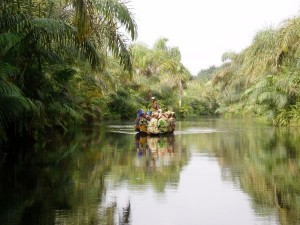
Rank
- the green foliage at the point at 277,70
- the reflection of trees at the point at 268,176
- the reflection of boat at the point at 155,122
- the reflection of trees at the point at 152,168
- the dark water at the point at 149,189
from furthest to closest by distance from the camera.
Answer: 1. the green foliage at the point at 277,70
2. the reflection of boat at the point at 155,122
3. the reflection of trees at the point at 152,168
4. the reflection of trees at the point at 268,176
5. the dark water at the point at 149,189

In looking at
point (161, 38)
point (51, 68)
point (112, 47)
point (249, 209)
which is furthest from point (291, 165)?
point (161, 38)

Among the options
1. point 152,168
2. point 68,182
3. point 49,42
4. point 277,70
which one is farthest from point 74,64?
point 68,182

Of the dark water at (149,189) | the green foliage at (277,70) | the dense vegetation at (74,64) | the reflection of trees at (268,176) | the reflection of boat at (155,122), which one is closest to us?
the dark water at (149,189)

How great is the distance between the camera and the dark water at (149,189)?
5203 millimetres

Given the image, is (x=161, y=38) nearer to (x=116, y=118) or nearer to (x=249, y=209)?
(x=116, y=118)

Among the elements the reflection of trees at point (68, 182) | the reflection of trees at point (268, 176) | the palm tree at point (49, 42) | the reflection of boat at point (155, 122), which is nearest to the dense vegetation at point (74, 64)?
the palm tree at point (49, 42)

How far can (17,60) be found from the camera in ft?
46.7

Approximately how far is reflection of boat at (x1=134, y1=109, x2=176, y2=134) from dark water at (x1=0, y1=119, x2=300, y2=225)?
8994mm

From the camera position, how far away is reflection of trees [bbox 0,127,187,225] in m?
5.22

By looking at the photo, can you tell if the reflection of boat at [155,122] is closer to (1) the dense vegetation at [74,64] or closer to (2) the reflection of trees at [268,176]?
(1) the dense vegetation at [74,64]

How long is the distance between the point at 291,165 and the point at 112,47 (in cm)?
760

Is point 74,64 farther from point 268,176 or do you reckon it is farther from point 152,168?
point 268,176

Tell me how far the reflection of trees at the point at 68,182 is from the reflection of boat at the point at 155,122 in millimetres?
7878

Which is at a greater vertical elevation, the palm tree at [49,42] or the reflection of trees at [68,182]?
the palm tree at [49,42]
